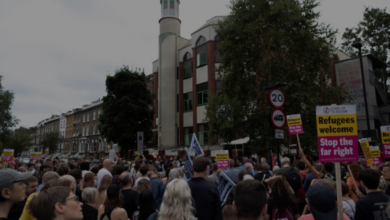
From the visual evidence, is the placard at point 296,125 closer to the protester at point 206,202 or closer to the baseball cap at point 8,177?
the protester at point 206,202

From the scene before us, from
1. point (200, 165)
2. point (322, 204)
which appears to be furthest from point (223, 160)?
point (322, 204)

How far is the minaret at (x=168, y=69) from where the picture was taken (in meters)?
37.5

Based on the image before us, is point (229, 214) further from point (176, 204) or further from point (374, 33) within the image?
point (374, 33)

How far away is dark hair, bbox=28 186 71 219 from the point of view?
2.58 meters

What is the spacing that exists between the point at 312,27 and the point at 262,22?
340cm

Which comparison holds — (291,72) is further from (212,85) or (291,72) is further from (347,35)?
(347,35)

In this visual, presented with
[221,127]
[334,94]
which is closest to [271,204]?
[221,127]

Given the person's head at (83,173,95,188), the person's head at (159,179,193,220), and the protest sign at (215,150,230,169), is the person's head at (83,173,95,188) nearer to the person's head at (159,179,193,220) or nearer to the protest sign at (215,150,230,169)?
the person's head at (159,179,193,220)

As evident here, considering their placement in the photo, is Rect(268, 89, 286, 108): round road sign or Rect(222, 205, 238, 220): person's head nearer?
Rect(222, 205, 238, 220): person's head

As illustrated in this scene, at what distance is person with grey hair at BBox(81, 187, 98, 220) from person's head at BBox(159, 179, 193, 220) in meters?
2.01

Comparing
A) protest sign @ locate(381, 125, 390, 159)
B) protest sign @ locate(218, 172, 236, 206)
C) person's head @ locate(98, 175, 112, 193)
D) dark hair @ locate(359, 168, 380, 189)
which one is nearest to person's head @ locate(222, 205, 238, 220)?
protest sign @ locate(218, 172, 236, 206)

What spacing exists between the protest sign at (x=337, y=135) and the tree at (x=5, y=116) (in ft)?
161

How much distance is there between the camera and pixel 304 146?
61.4 ft

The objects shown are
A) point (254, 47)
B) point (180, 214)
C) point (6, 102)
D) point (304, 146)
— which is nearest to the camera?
point (180, 214)
